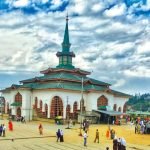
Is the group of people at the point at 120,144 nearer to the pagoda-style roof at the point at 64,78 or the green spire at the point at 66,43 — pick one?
the pagoda-style roof at the point at 64,78

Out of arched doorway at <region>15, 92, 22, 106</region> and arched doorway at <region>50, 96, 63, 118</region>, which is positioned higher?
arched doorway at <region>15, 92, 22, 106</region>

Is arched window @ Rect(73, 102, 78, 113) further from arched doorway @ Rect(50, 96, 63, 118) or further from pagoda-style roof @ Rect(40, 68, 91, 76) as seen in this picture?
pagoda-style roof @ Rect(40, 68, 91, 76)

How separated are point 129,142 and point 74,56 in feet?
176

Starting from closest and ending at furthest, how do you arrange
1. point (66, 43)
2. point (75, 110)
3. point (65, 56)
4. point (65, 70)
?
point (75, 110) → point (65, 70) → point (65, 56) → point (66, 43)

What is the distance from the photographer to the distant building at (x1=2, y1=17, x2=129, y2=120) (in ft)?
254

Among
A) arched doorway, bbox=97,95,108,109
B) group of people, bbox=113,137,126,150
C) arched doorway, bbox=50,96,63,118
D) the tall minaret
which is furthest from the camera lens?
the tall minaret

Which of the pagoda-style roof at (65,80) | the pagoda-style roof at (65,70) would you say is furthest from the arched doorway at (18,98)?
the pagoda-style roof at (65,70)

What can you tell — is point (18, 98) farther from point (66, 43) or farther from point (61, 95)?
point (66, 43)

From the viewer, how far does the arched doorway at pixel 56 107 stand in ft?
253

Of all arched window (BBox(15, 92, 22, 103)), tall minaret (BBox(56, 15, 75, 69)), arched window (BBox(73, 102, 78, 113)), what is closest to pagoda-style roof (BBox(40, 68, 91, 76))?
tall minaret (BBox(56, 15, 75, 69))

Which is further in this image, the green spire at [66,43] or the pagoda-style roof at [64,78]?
the green spire at [66,43]

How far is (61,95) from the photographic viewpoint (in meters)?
77.4

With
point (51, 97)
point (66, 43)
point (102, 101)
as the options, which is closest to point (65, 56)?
point (66, 43)

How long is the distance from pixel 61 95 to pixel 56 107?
2.87 m
